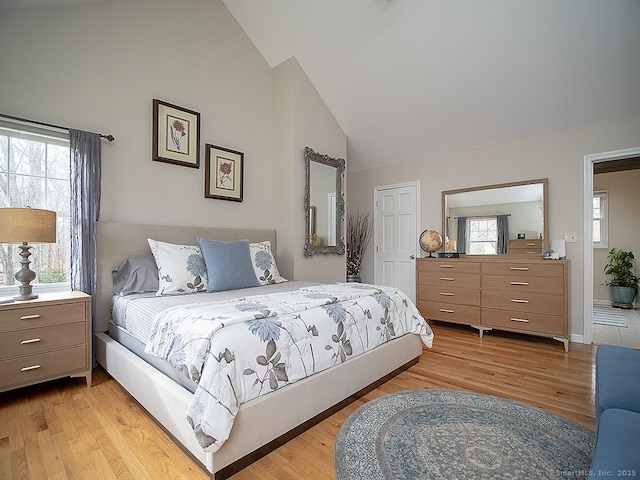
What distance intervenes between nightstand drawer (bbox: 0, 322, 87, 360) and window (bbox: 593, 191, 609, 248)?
7.28 metres

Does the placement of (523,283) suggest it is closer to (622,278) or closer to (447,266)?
(447,266)

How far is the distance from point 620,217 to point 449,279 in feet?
13.0

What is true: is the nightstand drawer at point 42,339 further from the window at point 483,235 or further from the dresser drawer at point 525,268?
the window at point 483,235

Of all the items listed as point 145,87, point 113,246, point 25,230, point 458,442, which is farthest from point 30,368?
point 458,442

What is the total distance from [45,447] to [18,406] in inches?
25.4

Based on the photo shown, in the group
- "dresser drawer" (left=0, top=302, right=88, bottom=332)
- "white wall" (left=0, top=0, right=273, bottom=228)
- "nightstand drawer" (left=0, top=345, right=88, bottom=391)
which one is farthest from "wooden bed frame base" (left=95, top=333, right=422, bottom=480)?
"white wall" (left=0, top=0, right=273, bottom=228)

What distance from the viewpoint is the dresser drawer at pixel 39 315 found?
6.34ft

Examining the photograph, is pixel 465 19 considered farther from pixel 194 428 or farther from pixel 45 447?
pixel 45 447

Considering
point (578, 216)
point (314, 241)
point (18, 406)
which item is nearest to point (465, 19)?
point (578, 216)


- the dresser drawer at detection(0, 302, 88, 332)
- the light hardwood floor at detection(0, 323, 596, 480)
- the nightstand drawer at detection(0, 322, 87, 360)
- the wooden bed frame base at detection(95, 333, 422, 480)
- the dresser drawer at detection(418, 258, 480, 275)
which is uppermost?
the dresser drawer at detection(418, 258, 480, 275)

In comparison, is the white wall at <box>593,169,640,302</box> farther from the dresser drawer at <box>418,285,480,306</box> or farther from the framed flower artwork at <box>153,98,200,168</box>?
the framed flower artwork at <box>153,98,200,168</box>

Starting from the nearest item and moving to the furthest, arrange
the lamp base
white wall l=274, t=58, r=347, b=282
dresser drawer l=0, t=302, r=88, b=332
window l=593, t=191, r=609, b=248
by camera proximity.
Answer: dresser drawer l=0, t=302, r=88, b=332 → the lamp base → white wall l=274, t=58, r=347, b=282 → window l=593, t=191, r=609, b=248

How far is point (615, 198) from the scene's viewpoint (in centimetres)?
543

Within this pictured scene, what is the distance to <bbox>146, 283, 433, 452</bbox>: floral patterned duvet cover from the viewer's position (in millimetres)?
1330
